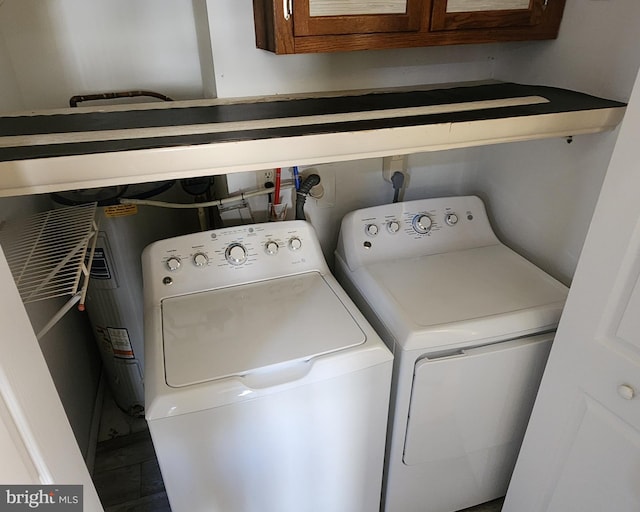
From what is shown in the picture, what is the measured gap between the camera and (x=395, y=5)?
3.96 feet

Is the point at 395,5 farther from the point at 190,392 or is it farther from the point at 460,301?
the point at 190,392

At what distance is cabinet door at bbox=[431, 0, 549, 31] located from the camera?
1.25m

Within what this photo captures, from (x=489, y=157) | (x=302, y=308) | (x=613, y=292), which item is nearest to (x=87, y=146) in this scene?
(x=302, y=308)

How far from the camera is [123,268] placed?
1.63 m

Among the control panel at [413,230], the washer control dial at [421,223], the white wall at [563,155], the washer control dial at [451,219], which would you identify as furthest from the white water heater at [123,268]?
the white wall at [563,155]

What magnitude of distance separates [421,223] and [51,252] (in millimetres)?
Answer: 1144

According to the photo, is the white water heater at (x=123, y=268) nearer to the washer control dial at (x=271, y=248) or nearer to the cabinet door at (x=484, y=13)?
the washer control dial at (x=271, y=248)

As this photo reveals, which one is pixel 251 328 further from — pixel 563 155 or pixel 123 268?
pixel 563 155

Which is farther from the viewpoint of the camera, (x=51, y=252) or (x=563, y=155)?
(x=563, y=155)

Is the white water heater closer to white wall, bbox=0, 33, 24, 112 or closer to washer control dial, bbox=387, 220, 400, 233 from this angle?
white wall, bbox=0, 33, 24, 112

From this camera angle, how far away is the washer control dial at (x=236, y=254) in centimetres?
144

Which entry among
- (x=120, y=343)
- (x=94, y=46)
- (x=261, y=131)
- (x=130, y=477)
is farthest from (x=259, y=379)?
(x=94, y=46)

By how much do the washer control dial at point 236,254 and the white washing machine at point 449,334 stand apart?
37 centimetres

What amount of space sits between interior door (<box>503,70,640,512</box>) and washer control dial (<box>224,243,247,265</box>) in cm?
91
